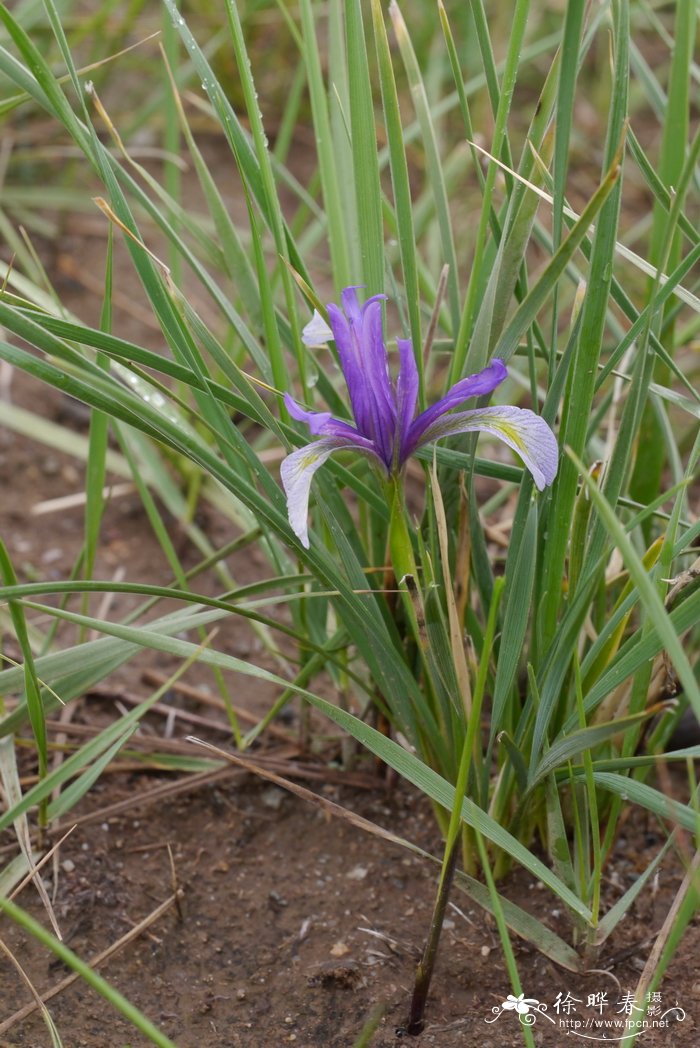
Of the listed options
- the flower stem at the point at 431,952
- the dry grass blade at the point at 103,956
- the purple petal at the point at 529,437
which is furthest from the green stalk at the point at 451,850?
the dry grass blade at the point at 103,956

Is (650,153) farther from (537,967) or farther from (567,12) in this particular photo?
(537,967)

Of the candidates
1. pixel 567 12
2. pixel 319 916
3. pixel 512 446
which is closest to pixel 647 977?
pixel 319 916

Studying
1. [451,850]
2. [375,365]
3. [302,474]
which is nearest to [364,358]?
[375,365]

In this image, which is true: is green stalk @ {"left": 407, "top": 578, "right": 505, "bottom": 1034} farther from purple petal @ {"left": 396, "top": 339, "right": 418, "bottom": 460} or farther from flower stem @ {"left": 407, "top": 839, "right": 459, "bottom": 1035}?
purple petal @ {"left": 396, "top": 339, "right": 418, "bottom": 460}

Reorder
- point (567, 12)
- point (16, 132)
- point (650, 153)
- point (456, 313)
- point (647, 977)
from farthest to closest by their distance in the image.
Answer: point (650, 153) → point (16, 132) → point (456, 313) → point (647, 977) → point (567, 12)

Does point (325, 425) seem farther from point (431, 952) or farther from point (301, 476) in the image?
point (431, 952)

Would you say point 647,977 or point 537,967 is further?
point 537,967

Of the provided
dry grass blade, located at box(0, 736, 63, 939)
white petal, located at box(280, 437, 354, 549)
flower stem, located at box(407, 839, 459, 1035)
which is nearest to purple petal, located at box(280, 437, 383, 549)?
white petal, located at box(280, 437, 354, 549)
